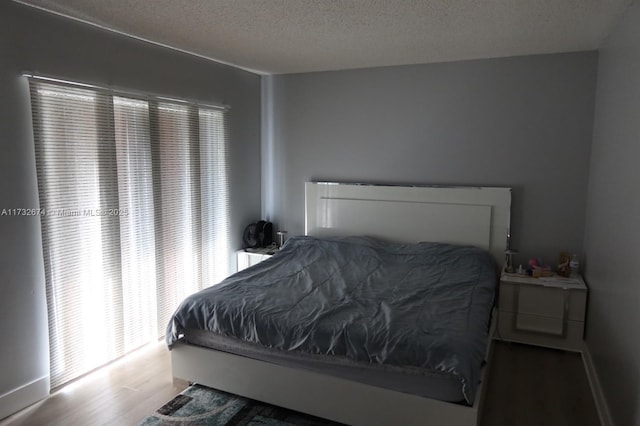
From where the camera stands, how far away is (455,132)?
3.95 metres

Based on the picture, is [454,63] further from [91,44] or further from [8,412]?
[8,412]

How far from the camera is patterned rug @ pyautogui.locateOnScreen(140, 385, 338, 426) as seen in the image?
2.49 m

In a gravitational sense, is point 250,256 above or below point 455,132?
below

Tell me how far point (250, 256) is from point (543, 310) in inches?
107

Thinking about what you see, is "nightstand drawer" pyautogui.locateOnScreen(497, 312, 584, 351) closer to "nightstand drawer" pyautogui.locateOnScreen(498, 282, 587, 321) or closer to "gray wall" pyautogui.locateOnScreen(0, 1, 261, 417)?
"nightstand drawer" pyautogui.locateOnScreen(498, 282, 587, 321)

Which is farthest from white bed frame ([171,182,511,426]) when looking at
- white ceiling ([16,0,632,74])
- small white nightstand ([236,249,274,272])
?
white ceiling ([16,0,632,74])

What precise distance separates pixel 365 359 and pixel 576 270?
2.35m

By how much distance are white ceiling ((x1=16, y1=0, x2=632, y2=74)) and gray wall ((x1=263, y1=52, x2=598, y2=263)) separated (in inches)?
9.7

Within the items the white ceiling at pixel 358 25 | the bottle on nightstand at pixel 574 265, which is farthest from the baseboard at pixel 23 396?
the bottle on nightstand at pixel 574 265

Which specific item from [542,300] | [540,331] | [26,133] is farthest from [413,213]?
[26,133]

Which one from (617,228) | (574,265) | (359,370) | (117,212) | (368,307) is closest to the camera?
(359,370)

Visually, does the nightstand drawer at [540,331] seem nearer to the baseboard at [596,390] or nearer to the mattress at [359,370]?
the baseboard at [596,390]

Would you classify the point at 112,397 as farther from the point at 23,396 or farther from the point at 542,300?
the point at 542,300

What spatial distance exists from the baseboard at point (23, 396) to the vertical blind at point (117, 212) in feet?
0.25
